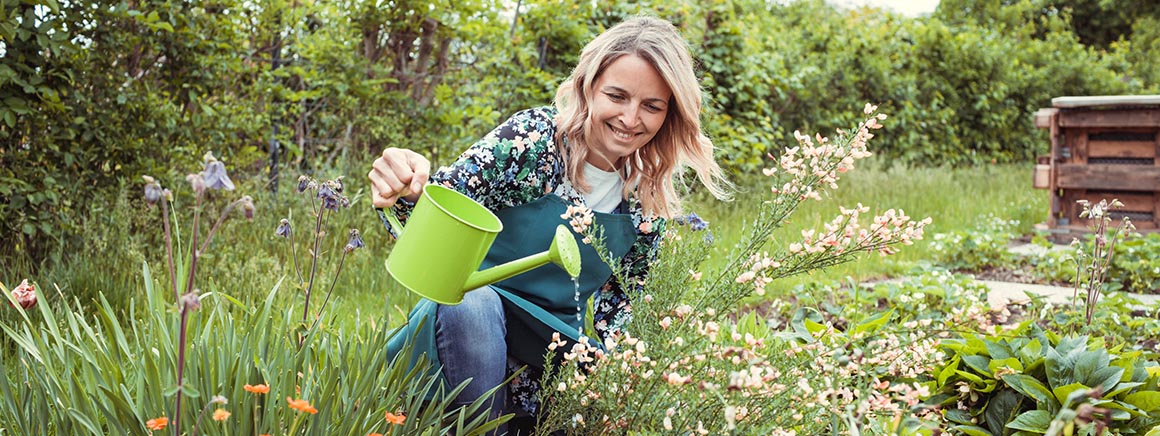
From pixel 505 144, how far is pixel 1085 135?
5.36m

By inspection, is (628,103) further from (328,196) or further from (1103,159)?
(1103,159)

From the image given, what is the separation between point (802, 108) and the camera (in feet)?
27.3

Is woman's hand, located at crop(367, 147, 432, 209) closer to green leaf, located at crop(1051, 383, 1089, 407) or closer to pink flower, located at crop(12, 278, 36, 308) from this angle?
pink flower, located at crop(12, 278, 36, 308)

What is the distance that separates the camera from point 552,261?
1.51 m

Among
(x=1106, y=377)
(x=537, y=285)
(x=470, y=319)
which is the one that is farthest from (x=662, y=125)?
(x=1106, y=377)

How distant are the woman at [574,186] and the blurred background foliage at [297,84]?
94 cm

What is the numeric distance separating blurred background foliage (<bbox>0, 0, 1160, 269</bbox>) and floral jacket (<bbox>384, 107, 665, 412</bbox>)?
99 centimetres

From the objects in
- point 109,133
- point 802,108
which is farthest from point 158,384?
point 802,108

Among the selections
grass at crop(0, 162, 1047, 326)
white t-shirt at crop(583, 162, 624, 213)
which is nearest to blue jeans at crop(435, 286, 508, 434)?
grass at crop(0, 162, 1047, 326)

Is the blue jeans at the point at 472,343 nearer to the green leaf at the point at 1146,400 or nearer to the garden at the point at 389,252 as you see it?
the garden at the point at 389,252

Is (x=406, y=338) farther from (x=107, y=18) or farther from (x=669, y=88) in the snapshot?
(x=107, y=18)

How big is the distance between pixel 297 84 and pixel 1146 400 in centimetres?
446

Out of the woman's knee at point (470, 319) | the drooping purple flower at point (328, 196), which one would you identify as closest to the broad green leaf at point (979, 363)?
the woman's knee at point (470, 319)

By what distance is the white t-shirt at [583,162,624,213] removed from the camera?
228 centimetres
